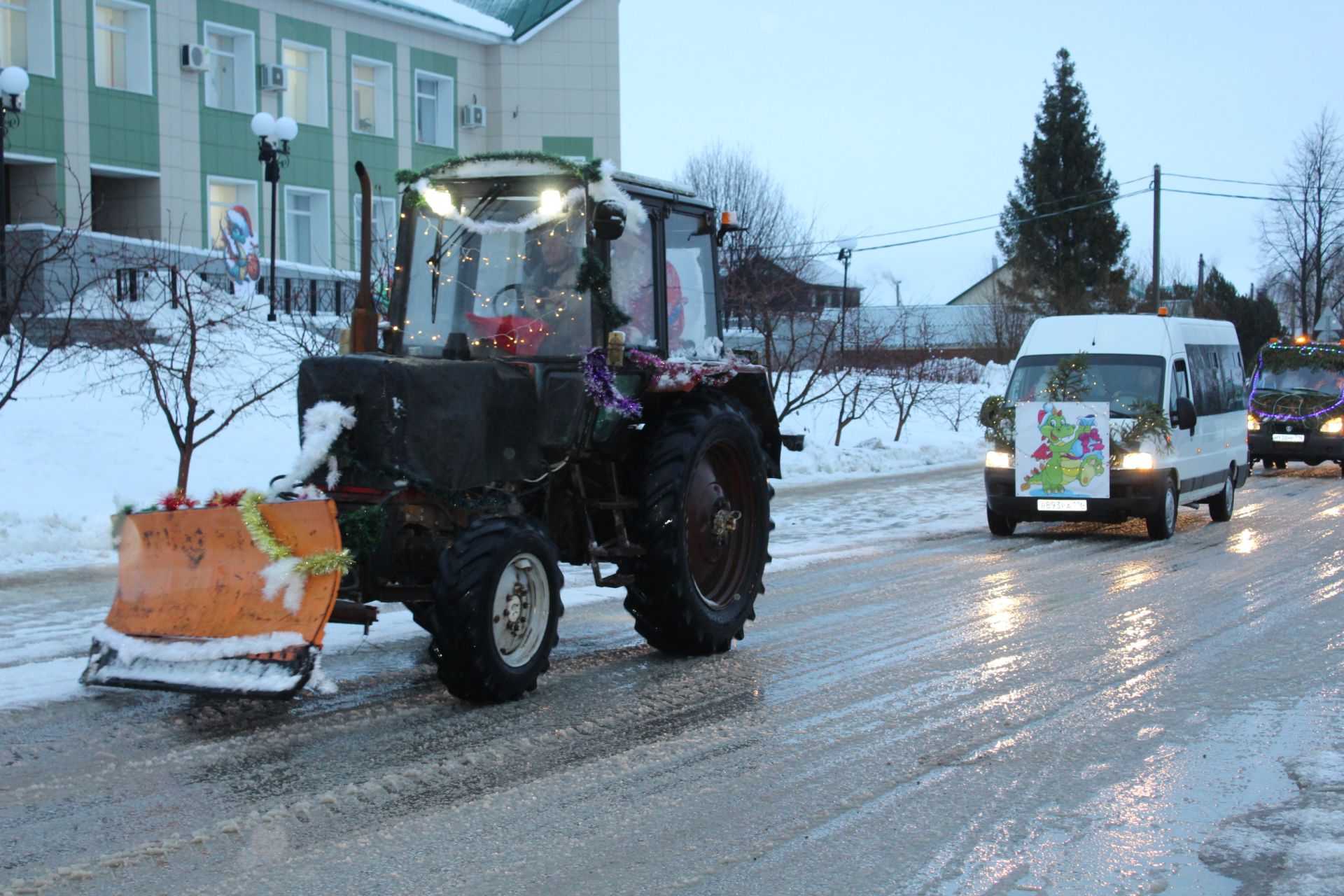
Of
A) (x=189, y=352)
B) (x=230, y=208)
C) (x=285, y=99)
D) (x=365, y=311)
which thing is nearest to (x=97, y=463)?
(x=189, y=352)

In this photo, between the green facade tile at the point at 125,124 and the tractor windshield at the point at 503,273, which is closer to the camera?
the tractor windshield at the point at 503,273

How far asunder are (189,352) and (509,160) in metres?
7.16

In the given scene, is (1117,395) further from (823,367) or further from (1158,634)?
(823,367)

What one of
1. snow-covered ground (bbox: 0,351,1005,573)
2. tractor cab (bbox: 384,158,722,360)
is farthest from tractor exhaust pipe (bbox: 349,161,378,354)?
snow-covered ground (bbox: 0,351,1005,573)

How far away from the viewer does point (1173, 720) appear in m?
6.71

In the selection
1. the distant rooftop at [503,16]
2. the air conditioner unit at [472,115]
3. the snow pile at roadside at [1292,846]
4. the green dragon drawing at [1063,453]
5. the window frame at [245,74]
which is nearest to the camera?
the snow pile at roadside at [1292,846]

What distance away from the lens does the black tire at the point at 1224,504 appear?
16.4 meters

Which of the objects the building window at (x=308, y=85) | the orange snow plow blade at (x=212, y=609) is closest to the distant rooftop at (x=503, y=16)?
the building window at (x=308, y=85)

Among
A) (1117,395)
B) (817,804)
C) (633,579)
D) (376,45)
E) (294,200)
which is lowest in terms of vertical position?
(817,804)

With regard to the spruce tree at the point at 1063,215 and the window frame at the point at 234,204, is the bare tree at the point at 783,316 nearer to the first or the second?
the window frame at the point at 234,204

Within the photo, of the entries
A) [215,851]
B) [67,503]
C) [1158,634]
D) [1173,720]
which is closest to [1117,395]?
[1158,634]

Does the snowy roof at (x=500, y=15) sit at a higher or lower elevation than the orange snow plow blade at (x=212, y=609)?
higher

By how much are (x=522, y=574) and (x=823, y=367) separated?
18.8m

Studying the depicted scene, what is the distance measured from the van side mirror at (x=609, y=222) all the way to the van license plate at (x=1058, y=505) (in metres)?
8.24
